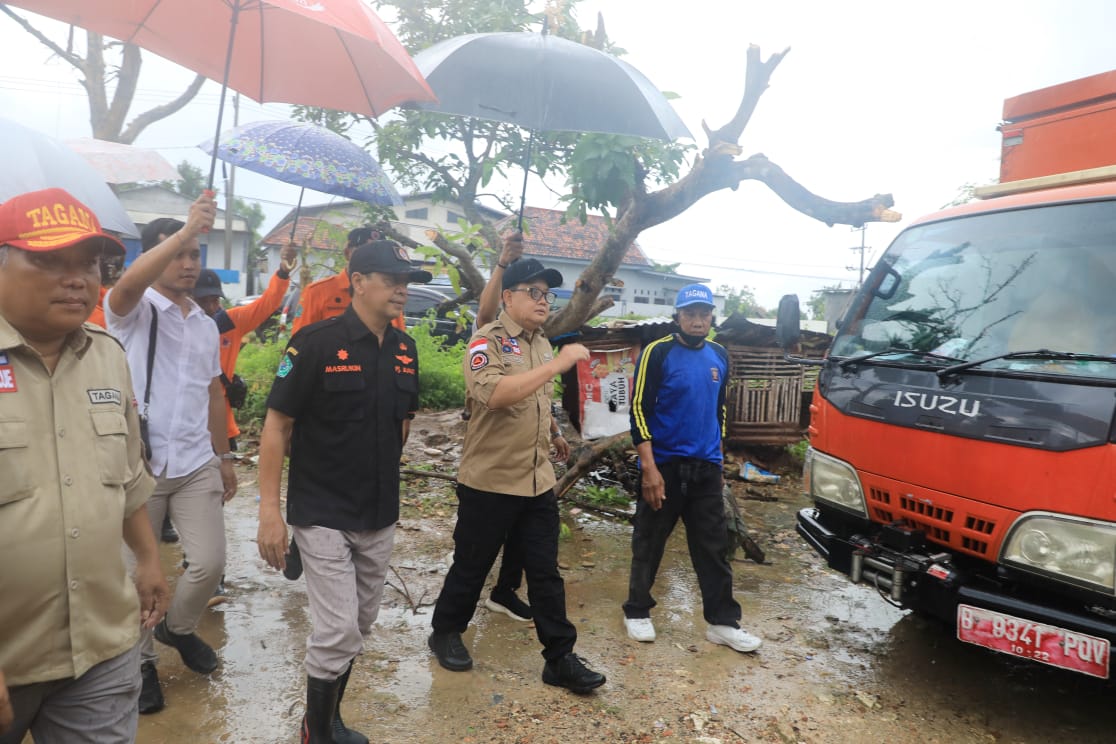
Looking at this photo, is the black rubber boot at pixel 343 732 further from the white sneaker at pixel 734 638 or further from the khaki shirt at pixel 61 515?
the white sneaker at pixel 734 638

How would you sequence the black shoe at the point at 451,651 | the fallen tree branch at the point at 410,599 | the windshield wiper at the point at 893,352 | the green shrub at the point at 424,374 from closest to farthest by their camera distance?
the windshield wiper at the point at 893,352
the black shoe at the point at 451,651
the fallen tree branch at the point at 410,599
the green shrub at the point at 424,374

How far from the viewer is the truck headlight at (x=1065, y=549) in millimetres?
2639

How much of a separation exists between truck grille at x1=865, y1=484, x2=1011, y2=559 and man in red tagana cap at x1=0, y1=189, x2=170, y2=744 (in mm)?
3047

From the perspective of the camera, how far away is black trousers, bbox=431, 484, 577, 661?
3453 millimetres

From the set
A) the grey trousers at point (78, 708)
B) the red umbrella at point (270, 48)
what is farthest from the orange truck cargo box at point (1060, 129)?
the grey trousers at point (78, 708)

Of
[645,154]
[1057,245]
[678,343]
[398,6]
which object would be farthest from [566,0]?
[1057,245]

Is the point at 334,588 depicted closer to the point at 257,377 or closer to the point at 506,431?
the point at 506,431

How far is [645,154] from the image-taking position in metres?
6.46

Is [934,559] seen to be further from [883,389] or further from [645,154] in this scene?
[645,154]

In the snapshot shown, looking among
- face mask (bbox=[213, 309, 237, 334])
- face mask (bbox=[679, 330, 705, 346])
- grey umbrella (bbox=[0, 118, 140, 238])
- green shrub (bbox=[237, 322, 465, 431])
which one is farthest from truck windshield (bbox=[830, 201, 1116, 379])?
green shrub (bbox=[237, 322, 465, 431])

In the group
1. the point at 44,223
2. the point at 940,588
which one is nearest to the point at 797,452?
the point at 940,588

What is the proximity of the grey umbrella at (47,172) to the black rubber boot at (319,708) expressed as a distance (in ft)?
8.04

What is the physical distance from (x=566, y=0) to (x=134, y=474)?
8634mm

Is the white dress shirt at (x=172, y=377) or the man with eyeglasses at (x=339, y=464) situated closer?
the man with eyeglasses at (x=339, y=464)
